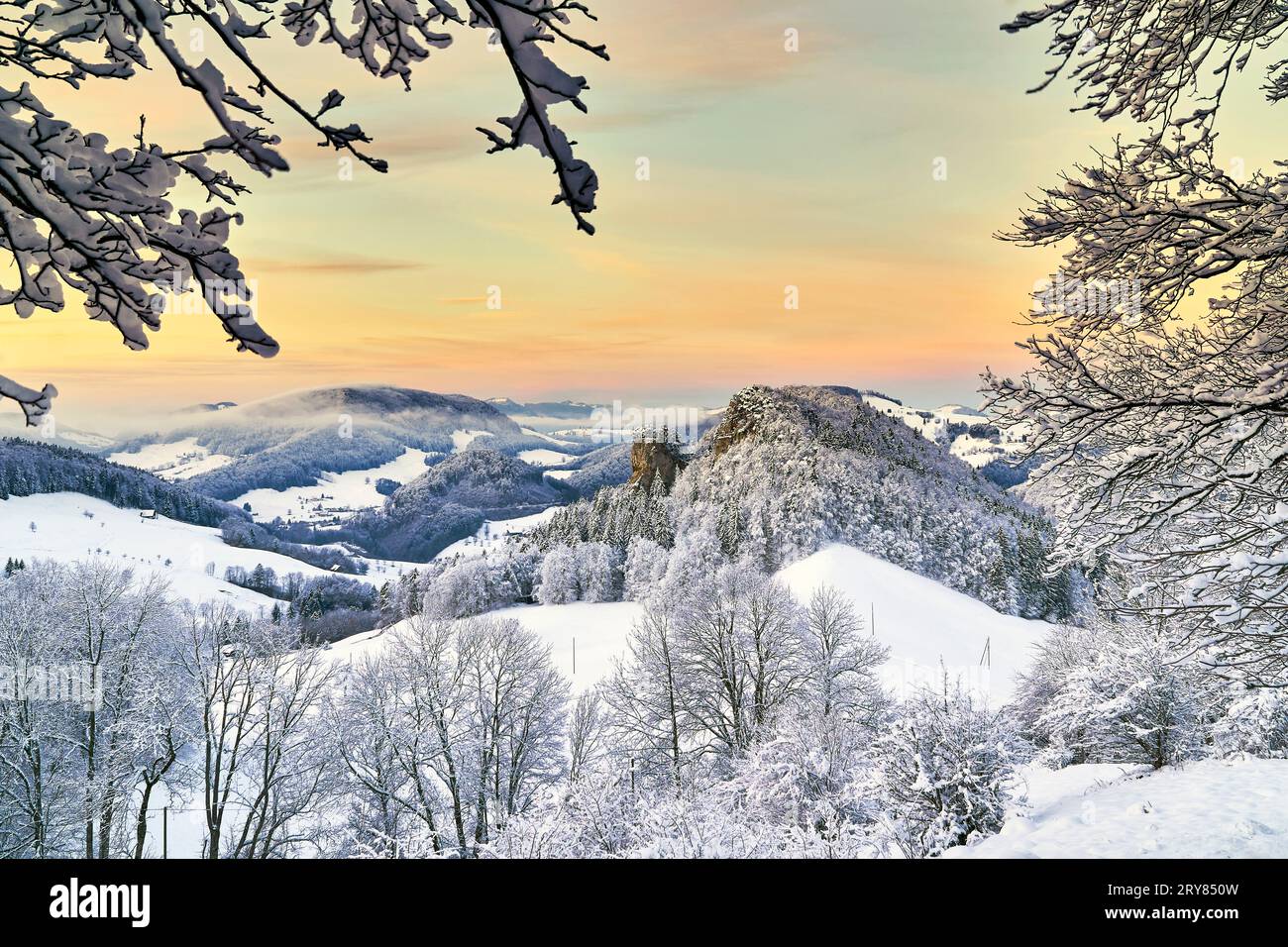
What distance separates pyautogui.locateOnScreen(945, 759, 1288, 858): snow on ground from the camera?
7.08 meters

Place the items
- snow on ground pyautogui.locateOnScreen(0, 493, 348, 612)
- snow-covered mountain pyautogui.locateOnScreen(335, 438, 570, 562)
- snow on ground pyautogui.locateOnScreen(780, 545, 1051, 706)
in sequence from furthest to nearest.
Result: 1. snow-covered mountain pyautogui.locateOnScreen(335, 438, 570, 562)
2. snow on ground pyautogui.locateOnScreen(0, 493, 348, 612)
3. snow on ground pyautogui.locateOnScreen(780, 545, 1051, 706)

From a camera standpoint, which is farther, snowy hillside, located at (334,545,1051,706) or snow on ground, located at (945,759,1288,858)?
snowy hillside, located at (334,545,1051,706)

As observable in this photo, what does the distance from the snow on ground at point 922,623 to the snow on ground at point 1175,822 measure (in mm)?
18058

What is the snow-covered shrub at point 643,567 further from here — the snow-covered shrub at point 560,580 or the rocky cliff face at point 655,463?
the rocky cliff face at point 655,463

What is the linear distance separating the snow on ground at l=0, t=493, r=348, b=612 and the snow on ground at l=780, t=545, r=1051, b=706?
74.7m

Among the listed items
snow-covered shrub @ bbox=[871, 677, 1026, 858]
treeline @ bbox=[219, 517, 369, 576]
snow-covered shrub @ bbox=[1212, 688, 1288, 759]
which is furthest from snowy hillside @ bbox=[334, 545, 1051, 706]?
treeline @ bbox=[219, 517, 369, 576]

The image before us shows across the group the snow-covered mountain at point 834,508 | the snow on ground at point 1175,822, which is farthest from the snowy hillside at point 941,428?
the snow on ground at point 1175,822

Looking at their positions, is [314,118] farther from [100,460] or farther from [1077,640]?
[100,460]

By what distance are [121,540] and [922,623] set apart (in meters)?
119

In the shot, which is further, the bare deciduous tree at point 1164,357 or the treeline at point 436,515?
the treeline at point 436,515

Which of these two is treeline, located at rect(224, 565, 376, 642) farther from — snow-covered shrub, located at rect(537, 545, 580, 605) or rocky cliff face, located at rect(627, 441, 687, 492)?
rocky cliff face, located at rect(627, 441, 687, 492)

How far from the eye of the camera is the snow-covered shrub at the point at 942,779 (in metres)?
12.4

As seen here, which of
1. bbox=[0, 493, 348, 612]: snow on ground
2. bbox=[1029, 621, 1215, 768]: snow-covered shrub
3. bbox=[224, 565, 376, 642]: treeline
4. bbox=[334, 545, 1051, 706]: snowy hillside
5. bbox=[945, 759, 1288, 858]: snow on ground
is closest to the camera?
bbox=[945, 759, 1288, 858]: snow on ground
